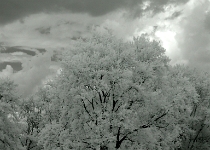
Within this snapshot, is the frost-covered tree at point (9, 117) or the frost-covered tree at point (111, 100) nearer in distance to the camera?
the frost-covered tree at point (111, 100)

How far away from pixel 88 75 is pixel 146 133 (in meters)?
7.64

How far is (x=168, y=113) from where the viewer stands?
25.5 metres

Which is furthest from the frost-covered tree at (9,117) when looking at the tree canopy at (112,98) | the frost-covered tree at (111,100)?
the frost-covered tree at (111,100)

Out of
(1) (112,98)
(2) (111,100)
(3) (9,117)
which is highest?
(3) (9,117)

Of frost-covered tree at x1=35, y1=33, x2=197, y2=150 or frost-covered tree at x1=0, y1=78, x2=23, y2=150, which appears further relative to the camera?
frost-covered tree at x1=0, y1=78, x2=23, y2=150

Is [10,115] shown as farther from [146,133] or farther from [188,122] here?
[188,122]

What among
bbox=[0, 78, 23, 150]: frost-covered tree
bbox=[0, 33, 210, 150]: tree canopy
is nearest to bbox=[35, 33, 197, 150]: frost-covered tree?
bbox=[0, 33, 210, 150]: tree canopy

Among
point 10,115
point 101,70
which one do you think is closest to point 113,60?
point 101,70

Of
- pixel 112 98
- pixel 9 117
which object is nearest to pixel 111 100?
pixel 112 98

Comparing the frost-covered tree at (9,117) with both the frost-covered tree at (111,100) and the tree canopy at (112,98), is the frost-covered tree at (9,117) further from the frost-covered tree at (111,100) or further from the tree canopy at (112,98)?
the frost-covered tree at (111,100)

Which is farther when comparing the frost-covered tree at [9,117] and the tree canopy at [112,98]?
the frost-covered tree at [9,117]

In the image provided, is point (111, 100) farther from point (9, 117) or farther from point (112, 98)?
point (9, 117)

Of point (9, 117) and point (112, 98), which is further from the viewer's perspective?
point (9, 117)

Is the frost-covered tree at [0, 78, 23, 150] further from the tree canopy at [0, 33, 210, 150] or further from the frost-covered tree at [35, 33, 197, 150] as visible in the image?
the frost-covered tree at [35, 33, 197, 150]
